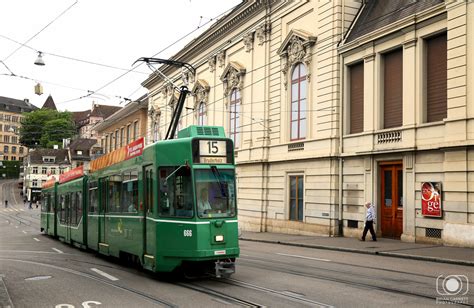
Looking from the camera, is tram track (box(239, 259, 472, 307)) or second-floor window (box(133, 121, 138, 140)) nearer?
tram track (box(239, 259, 472, 307))

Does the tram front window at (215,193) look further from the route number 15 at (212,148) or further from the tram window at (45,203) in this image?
the tram window at (45,203)

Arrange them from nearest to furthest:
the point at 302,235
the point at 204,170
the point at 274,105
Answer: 1. the point at 204,170
2. the point at 302,235
3. the point at 274,105

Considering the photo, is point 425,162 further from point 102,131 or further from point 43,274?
point 102,131

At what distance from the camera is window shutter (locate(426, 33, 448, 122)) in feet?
65.3

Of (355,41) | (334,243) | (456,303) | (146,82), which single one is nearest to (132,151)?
(456,303)

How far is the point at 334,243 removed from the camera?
21.0 m

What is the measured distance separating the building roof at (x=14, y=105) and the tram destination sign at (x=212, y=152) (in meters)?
162

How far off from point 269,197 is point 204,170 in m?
19.7

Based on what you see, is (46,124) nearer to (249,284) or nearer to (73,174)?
(73,174)

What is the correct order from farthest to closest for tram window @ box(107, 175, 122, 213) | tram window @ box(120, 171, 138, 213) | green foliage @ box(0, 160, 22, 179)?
green foliage @ box(0, 160, 22, 179) < tram window @ box(107, 175, 122, 213) < tram window @ box(120, 171, 138, 213)

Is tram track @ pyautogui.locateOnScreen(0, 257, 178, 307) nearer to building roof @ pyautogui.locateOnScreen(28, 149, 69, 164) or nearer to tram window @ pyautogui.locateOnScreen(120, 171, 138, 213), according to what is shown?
tram window @ pyautogui.locateOnScreen(120, 171, 138, 213)

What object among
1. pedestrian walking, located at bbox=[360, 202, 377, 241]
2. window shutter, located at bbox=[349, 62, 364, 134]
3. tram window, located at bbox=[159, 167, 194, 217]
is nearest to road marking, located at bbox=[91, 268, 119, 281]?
tram window, located at bbox=[159, 167, 194, 217]

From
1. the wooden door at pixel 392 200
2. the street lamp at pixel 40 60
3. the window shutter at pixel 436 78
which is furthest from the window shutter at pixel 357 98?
the street lamp at pixel 40 60
